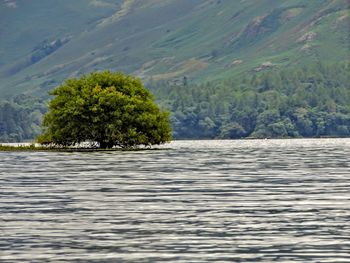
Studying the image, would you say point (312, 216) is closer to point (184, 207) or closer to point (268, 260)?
point (184, 207)

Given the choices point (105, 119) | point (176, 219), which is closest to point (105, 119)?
point (105, 119)

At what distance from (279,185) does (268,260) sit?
41.6 m

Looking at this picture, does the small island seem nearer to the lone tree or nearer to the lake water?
the lone tree

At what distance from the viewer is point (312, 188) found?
249 ft

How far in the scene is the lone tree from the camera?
186 metres

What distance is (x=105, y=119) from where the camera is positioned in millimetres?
187250

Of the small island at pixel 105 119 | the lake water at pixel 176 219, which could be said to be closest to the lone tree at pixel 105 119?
the small island at pixel 105 119

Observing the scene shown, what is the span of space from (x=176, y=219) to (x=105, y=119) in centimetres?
13425

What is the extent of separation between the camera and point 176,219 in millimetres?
53719

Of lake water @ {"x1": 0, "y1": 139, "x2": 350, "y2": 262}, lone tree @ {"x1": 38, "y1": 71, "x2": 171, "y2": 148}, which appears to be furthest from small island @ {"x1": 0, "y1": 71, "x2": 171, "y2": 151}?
lake water @ {"x1": 0, "y1": 139, "x2": 350, "y2": 262}

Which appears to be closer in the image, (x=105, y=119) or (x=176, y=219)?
(x=176, y=219)

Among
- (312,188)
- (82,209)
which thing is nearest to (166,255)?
(82,209)

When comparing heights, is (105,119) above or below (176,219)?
above

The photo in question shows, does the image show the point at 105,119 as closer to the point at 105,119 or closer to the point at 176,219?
the point at 105,119
